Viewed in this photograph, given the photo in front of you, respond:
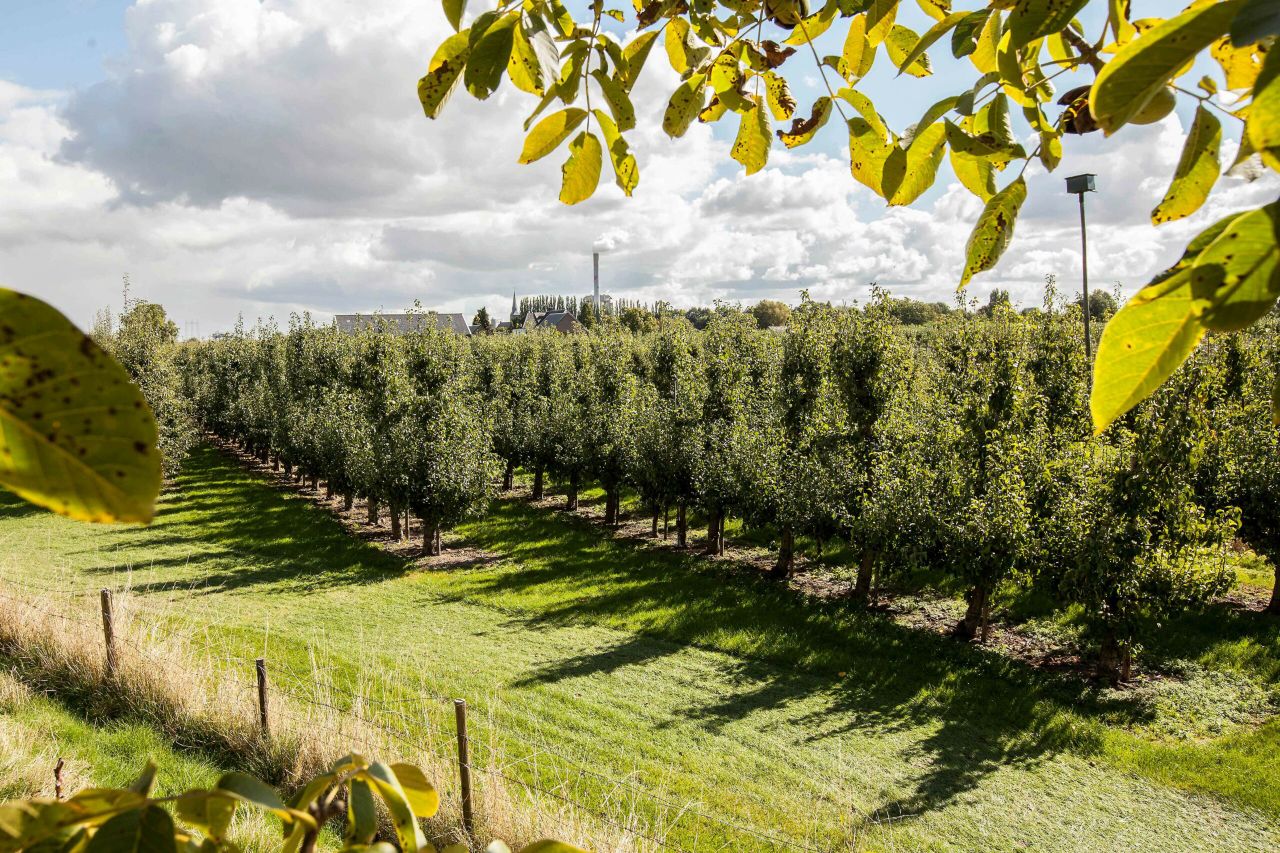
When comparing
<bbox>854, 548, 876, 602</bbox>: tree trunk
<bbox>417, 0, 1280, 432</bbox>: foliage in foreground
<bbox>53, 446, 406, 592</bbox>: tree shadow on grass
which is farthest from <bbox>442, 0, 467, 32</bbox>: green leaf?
<bbox>53, 446, 406, 592</bbox>: tree shadow on grass

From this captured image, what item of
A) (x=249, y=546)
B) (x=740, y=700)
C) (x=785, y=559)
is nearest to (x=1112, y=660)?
(x=740, y=700)

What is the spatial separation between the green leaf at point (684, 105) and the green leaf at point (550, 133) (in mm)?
393

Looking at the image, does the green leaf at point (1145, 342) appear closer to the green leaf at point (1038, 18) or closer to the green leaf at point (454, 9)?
the green leaf at point (1038, 18)

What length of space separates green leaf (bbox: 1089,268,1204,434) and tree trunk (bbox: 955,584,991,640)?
455 inches

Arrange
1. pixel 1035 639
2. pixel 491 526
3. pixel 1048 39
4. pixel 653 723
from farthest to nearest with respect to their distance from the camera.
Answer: pixel 491 526
pixel 1035 639
pixel 653 723
pixel 1048 39

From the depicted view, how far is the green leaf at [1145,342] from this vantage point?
527mm

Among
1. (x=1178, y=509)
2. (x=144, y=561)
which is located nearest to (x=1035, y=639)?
(x=1178, y=509)

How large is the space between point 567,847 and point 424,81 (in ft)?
3.36

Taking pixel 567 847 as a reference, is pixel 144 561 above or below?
below

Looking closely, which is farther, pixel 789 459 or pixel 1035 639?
pixel 789 459

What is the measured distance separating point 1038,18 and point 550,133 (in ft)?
2.03

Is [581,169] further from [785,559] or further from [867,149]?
→ [785,559]

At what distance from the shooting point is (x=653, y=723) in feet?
28.9

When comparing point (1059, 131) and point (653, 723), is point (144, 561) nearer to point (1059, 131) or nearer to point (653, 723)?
point (653, 723)
